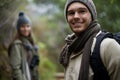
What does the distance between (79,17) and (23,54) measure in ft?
11.5

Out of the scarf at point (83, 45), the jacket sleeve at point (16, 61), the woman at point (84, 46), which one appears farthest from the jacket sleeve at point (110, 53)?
the jacket sleeve at point (16, 61)

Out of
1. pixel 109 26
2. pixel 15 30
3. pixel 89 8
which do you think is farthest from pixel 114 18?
pixel 89 8

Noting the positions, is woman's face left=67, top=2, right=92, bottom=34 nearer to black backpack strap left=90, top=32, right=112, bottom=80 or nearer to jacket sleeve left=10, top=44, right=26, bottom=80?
black backpack strap left=90, top=32, right=112, bottom=80

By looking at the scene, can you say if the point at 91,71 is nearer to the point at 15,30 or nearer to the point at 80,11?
the point at 80,11

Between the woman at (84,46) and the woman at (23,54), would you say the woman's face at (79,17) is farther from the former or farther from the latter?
the woman at (23,54)

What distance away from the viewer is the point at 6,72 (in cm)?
771

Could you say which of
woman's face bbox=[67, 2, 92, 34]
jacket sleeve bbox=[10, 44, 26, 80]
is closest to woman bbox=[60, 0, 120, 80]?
woman's face bbox=[67, 2, 92, 34]

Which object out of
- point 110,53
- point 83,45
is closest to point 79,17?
point 83,45

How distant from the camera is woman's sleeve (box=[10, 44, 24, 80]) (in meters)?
7.27

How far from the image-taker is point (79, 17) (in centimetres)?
410

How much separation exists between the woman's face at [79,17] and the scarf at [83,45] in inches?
2.1

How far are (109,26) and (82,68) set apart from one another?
4488mm

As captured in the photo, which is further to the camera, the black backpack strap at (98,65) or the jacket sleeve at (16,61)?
the jacket sleeve at (16,61)

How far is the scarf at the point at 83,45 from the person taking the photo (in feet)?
12.6
